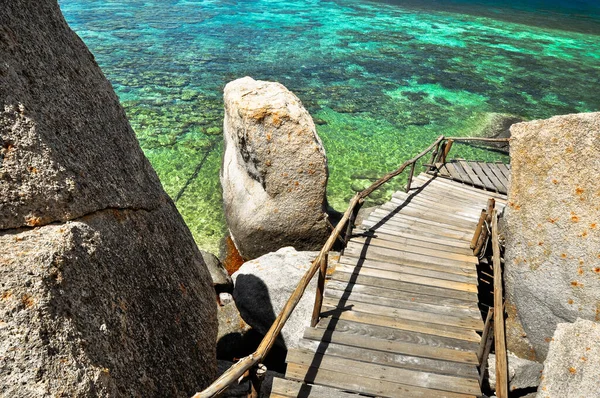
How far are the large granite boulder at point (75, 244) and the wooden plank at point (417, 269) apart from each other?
3.54m

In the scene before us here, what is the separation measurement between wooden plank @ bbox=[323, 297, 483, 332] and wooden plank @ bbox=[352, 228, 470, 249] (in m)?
2.23

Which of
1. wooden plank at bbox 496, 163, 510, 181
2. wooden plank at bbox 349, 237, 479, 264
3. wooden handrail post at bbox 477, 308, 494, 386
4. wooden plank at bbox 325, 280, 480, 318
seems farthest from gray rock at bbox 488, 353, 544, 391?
wooden plank at bbox 496, 163, 510, 181

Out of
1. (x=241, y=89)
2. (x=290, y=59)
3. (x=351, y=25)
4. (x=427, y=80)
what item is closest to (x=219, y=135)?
(x=241, y=89)

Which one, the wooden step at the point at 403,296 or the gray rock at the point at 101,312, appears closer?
the gray rock at the point at 101,312

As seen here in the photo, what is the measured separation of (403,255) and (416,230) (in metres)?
1.38

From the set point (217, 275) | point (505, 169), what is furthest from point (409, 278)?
point (505, 169)

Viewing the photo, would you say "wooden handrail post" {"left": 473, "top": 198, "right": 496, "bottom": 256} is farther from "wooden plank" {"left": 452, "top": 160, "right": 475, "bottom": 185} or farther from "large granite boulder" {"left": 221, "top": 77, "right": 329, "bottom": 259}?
"wooden plank" {"left": 452, "top": 160, "right": 475, "bottom": 185}

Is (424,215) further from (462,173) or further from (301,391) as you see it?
(301,391)

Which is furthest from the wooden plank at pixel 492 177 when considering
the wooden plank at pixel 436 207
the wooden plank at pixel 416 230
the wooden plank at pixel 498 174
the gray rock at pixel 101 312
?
the gray rock at pixel 101 312

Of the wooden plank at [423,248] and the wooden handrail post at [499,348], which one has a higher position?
the wooden handrail post at [499,348]

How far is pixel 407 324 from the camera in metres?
5.96

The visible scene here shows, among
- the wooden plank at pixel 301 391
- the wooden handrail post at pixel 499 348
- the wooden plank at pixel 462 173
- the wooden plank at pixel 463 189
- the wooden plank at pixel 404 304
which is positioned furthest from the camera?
the wooden plank at pixel 462 173

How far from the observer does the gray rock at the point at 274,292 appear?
7.10 meters

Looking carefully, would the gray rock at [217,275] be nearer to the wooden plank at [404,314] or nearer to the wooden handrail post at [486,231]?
the wooden plank at [404,314]
